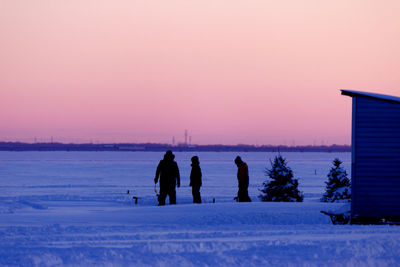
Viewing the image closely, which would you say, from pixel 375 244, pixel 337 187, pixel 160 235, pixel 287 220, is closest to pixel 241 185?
pixel 287 220

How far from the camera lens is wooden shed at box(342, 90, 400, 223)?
15.3 metres

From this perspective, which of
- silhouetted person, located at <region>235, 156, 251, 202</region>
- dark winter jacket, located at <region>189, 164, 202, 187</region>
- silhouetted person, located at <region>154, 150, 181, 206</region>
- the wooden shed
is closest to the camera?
the wooden shed

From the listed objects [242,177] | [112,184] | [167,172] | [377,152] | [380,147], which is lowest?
[112,184]

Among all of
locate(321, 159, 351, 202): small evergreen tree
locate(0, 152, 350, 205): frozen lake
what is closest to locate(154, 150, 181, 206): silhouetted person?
locate(0, 152, 350, 205): frozen lake

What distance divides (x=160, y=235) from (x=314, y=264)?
3460mm

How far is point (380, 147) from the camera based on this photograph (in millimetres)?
15320

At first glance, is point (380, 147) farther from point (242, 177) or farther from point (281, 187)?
point (281, 187)

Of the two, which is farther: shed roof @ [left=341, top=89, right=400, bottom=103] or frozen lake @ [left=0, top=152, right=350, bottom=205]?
frozen lake @ [left=0, top=152, right=350, bottom=205]

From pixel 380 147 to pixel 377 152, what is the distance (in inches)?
5.7

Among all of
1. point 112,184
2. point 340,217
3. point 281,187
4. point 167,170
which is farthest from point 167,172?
point 112,184

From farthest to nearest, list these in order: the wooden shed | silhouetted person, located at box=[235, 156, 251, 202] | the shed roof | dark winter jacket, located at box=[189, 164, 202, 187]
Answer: silhouetted person, located at box=[235, 156, 251, 202] → dark winter jacket, located at box=[189, 164, 202, 187] → the wooden shed → the shed roof

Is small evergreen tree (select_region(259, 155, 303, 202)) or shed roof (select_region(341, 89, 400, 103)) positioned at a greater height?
shed roof (select_region(341, 89, 400, 103))

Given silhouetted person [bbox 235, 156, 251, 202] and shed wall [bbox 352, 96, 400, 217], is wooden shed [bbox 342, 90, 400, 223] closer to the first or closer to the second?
shed wall [bbox 352, 96, 400, 217]

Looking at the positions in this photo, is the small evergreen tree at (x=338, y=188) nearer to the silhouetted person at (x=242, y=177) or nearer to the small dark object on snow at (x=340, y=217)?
the silhouetted person at (x=242, y=177)
